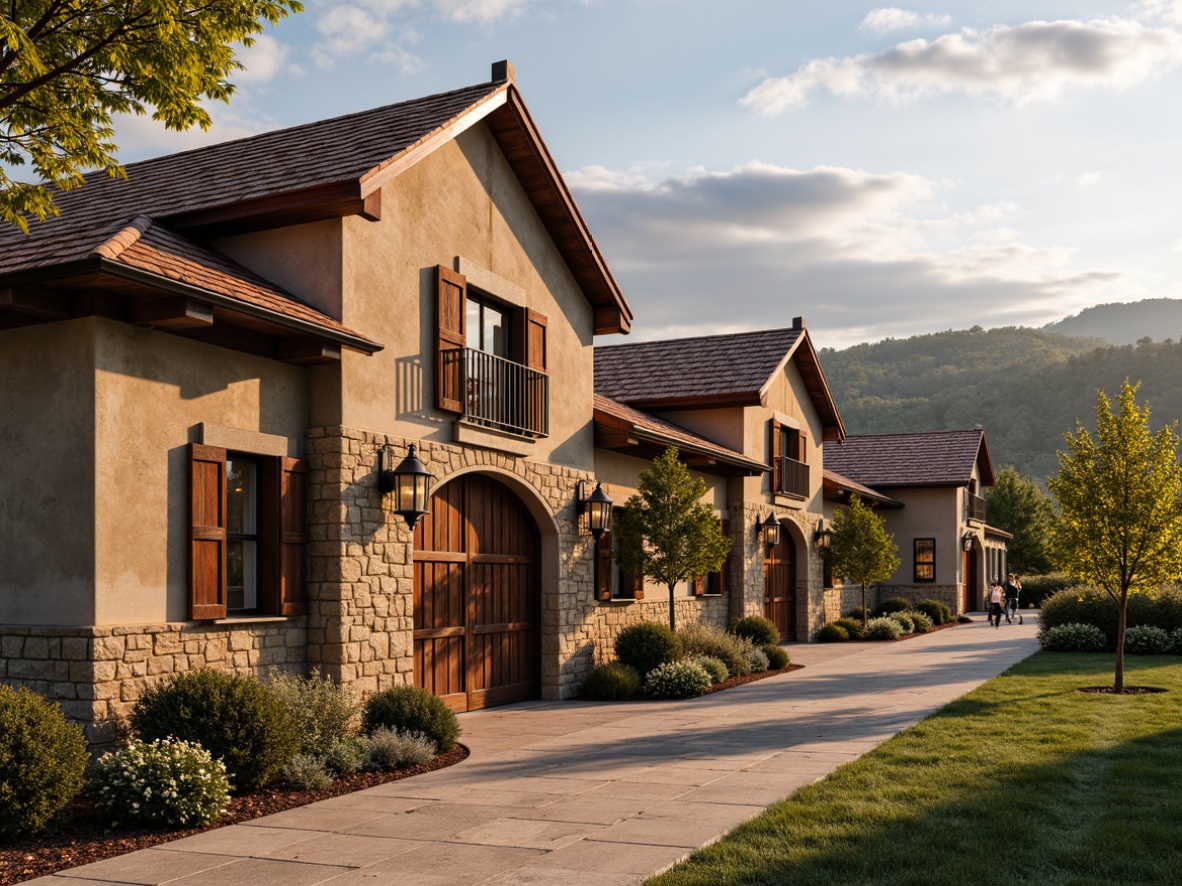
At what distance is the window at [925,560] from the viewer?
126 feet

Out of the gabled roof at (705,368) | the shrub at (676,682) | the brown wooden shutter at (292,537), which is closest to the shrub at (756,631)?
the gabled roof at (705,368)

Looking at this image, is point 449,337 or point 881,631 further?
point 881,631

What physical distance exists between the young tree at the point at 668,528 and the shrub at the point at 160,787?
9.96m

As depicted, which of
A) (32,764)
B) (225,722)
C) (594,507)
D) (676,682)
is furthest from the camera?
(594,507)

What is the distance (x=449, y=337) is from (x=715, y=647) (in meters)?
7.99

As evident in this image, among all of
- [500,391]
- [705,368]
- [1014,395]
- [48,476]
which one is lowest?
[48,476]

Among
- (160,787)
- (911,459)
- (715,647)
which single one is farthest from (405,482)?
(911,459)

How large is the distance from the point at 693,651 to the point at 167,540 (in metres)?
10.6

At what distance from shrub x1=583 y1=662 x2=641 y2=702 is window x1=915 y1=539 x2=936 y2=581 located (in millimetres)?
24181

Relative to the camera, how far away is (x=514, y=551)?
16.2m

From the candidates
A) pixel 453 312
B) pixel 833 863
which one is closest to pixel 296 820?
pixel 833 863

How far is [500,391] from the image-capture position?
48.8 feet

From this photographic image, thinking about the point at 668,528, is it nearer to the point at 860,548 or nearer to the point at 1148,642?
the point at 1148,642

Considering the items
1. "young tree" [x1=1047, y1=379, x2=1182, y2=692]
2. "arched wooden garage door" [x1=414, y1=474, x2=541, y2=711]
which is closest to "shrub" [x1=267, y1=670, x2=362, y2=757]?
"arched wooden garage door" [x1=414, y1=474, x2=541, y2=711]
